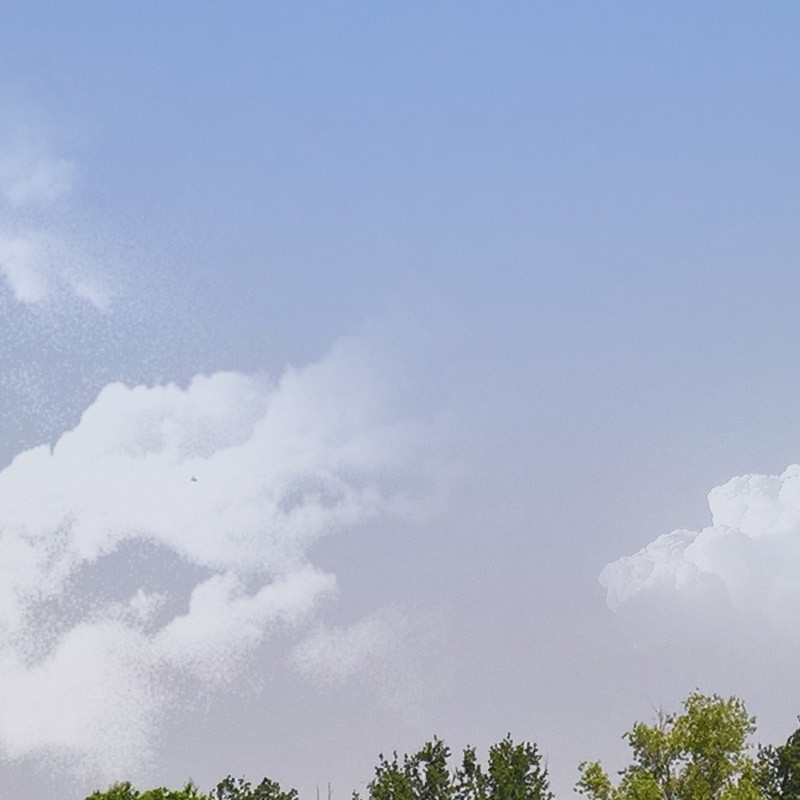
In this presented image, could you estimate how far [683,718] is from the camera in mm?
54562

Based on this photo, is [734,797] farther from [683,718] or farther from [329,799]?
[329,799]

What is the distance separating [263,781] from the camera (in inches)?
2534

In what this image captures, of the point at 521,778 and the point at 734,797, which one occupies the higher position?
the point at 521,778

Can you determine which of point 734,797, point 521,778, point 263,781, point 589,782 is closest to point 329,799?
point 263,781

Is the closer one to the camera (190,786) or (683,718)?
(683,718)

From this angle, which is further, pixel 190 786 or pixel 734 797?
pixel 190 786

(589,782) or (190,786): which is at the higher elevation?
(190,786)

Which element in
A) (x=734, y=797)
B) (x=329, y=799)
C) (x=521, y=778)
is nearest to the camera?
(x=734, y=797)

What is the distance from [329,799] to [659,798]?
24428mm

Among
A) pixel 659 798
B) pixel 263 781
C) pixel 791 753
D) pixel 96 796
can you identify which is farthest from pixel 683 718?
pixel 96 796

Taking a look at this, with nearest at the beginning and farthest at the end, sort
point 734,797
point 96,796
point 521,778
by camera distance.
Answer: point 734,797 < point 96,796 < point 521,778

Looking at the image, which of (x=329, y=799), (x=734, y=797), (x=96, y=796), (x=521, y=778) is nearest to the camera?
(x=734, y=797)

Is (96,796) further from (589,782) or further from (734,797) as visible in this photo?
(734,797)

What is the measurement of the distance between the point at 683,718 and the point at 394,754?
15761mm
